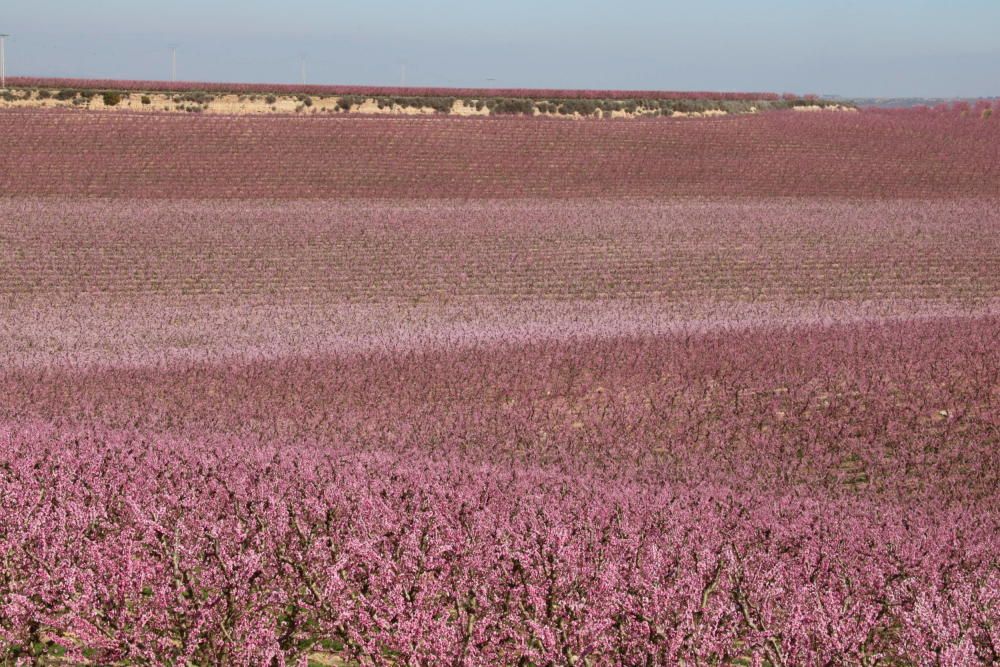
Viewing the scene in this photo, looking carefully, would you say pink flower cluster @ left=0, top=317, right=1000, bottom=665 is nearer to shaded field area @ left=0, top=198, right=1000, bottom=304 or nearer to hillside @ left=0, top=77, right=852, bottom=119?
shaded field area @ left=0, top=198, right=1000, bottom=304

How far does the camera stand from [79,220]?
37469 millimetres

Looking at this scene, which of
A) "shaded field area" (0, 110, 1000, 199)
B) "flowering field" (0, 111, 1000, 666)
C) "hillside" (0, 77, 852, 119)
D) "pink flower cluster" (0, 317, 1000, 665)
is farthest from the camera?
"hillside" (0, 77, 852, 119)

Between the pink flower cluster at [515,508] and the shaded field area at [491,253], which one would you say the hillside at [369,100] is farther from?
the pink flower cluster at [515,508]

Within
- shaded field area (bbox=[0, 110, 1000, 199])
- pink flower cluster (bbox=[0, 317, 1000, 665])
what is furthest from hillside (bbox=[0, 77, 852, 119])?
pink flower cluster (bbox=[0, 317, 1000, 665])

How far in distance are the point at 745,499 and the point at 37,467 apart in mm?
5171

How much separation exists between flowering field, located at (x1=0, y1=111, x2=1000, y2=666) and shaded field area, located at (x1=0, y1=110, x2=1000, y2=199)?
10.1 m

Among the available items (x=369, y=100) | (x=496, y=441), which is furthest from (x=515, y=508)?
(x=369, y=100)

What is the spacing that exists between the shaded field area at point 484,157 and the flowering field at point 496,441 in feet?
33.2

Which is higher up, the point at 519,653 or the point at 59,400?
the point at 519,653

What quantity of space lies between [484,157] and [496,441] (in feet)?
143

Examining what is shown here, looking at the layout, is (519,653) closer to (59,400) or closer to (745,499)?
(745,499)

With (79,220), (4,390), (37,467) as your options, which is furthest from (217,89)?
(37,467)

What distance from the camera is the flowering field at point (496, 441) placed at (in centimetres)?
578

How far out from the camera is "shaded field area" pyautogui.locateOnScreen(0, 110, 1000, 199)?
48.7m
